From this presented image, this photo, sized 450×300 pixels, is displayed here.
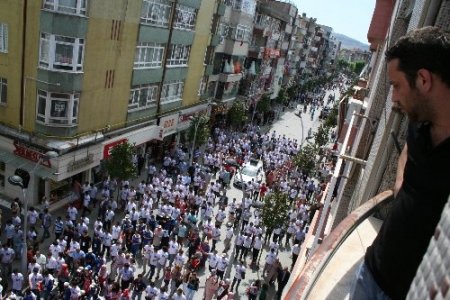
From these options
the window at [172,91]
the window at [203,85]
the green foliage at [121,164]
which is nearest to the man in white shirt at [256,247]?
the green foliage at [121,164]

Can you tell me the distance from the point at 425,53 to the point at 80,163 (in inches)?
870

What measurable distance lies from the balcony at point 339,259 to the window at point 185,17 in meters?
26.7

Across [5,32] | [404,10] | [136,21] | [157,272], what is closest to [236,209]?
[157,272]

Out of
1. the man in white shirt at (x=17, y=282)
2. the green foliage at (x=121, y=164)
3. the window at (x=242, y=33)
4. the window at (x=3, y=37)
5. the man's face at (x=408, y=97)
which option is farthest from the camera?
the window at (x=242, y=33)

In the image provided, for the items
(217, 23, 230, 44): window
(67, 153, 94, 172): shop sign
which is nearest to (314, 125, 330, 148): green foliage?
(217, 23, 230, 44): window

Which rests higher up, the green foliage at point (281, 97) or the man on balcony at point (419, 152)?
the man on balcony at point (419, 152)

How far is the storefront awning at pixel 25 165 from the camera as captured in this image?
2098cm

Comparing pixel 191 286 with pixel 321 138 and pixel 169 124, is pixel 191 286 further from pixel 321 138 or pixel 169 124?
pixel 321 138

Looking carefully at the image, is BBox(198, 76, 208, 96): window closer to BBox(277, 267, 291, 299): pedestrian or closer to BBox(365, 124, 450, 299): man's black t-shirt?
BBox(277, 267, 291, 299): pedestrian

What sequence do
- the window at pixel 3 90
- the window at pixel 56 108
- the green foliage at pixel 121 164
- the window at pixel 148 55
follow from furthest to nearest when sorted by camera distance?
the window at pixel 148 55
the green foliage at pixel 121 164
the window at pixel 3 90
the window at pixel 56 108

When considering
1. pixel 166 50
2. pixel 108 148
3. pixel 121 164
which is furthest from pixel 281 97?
pixel 121 164

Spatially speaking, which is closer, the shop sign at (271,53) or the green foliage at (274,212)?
the green foliage at (274,212)

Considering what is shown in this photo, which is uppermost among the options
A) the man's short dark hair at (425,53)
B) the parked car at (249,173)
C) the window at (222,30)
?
the man's short dark hair at (425,53)

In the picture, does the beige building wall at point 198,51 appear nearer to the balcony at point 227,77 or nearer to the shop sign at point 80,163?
the balcony at point 227,77
